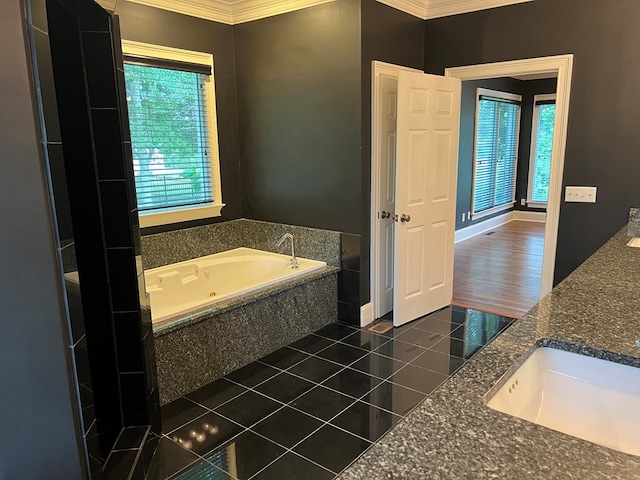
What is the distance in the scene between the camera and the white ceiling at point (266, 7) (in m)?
3.71

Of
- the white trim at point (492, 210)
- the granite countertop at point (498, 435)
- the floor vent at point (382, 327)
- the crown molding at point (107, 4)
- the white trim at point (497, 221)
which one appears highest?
the crown molding at point (107, 4)

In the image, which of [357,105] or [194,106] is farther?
[194,106]

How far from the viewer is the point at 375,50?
12.0 ft

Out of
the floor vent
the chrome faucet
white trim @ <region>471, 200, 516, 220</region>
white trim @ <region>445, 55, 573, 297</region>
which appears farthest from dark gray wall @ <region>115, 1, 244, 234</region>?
white trim @ <region>471, 200, 516, 220</region>

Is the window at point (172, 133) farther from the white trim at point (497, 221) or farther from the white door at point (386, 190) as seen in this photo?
the white trim at point (497, 221)

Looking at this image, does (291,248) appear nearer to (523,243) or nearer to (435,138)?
(435,138)

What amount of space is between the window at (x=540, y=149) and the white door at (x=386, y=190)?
5.52m

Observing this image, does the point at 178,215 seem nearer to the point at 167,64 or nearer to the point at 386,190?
the point at 167,64

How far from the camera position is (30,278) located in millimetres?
1465

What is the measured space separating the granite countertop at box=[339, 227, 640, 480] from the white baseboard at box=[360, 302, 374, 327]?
8.23ft

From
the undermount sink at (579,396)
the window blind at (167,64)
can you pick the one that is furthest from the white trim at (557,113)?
the undermount sink at (579,396)

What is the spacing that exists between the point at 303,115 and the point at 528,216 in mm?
6197

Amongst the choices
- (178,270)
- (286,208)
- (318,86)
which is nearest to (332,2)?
(318,86)

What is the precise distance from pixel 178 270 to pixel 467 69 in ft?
9.56
